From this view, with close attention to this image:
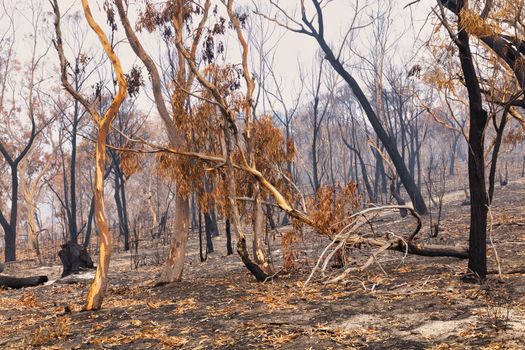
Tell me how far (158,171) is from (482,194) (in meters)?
5.90

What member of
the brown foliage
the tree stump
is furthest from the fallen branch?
the brown foliage

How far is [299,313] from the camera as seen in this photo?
639 cm

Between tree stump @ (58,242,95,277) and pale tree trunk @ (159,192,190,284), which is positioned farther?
tree stump @ (58,242,95,277)

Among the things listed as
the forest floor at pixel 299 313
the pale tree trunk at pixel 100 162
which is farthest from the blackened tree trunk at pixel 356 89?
the pale tree trunk at pixel 100 162

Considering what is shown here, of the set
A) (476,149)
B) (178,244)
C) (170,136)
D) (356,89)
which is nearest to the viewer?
(476,149)

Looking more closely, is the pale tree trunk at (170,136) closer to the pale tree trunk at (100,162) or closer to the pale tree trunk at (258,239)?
the pale tree trunk at (258,239)

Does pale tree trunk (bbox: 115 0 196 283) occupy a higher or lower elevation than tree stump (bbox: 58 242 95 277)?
higher

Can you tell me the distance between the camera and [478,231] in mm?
6840

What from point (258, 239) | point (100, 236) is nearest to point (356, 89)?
point (258, 239)

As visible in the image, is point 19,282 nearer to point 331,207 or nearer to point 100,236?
point 100,236

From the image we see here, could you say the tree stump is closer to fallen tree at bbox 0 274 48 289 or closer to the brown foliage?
fallen tree at bbox 0 274 48 289

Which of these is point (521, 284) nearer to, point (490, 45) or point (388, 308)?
point (388, 308)

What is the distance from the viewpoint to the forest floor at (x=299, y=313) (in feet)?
16.4

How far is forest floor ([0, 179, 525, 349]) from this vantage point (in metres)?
5.00
